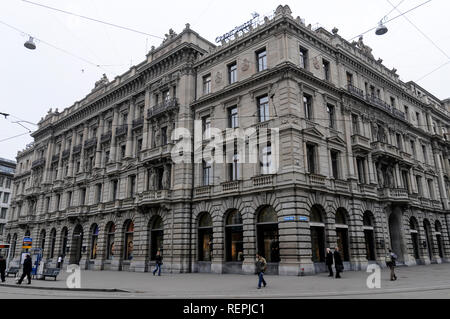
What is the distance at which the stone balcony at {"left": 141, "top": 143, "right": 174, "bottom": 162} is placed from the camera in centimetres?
→ 3103

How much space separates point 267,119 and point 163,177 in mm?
11468

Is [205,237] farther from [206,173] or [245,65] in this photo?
[245,65]

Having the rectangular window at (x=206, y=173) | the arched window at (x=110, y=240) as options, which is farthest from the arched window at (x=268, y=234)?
the arched window at (x=110, y=240)

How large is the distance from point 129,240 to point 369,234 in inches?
904

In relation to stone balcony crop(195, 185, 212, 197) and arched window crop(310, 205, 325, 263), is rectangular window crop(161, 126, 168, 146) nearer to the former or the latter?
stone balcony crop(195, 185, 212, 197)

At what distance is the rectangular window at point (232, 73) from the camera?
99.0ft

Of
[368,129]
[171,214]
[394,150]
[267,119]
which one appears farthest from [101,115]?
[394,150]

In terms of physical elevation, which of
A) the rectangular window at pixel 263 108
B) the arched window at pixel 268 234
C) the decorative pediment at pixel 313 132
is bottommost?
the arched window at pixel 268 234

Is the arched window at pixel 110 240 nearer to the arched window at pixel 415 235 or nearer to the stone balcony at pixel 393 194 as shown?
the stone balcony at pixel 393 194

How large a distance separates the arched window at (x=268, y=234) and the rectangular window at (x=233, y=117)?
803cm

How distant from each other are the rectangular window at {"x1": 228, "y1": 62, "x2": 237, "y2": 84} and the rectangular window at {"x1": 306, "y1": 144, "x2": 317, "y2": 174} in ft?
30.0

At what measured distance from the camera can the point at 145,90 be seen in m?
36.8

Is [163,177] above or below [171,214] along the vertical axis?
above

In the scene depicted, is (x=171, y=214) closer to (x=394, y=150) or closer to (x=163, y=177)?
(x=163, y=177)
